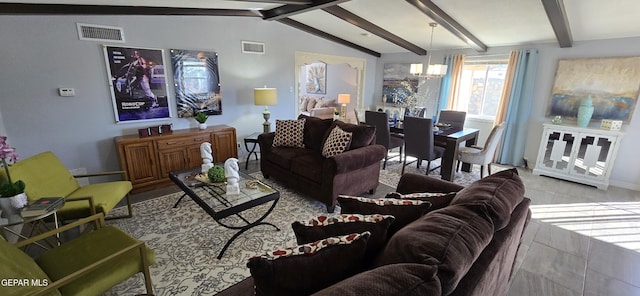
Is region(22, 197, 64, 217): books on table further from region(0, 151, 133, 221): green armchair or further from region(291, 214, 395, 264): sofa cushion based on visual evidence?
region(291, 214, 395, 264): sofa cushion

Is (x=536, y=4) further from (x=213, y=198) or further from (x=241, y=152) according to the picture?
(x=241, y=152)

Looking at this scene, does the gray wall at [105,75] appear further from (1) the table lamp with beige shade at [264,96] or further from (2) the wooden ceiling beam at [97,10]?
(1) the table lamp with beige shade at [264,96]

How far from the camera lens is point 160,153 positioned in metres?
3.54

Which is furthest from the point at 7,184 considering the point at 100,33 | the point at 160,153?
the point at 100,33

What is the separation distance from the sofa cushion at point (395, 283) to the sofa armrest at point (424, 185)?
3.87 feet

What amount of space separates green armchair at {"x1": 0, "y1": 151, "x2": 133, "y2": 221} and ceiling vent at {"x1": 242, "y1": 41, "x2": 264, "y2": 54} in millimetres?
2879

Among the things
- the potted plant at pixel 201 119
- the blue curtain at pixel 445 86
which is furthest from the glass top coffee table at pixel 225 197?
the blue curtain at pixel 445 86

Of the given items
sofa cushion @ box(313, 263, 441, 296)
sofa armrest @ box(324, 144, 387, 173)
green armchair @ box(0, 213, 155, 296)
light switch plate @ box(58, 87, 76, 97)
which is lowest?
green armchair @ box(0, 213, 155, 296)

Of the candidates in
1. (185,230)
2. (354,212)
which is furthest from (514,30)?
(185,230)

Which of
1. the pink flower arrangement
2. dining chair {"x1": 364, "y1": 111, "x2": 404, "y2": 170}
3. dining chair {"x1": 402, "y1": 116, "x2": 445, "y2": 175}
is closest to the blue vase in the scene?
dining chair {"x1": 402, "y1": 116, "x2": 445, "y2": 175}

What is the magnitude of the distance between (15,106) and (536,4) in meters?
5.93

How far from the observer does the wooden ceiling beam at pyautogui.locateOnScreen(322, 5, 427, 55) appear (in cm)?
390

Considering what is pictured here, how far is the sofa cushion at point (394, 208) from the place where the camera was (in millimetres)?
1254

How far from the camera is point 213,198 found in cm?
234
